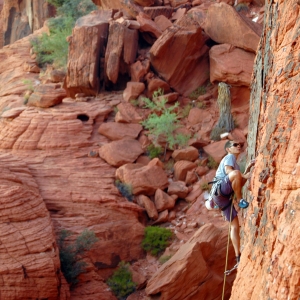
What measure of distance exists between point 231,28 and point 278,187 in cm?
1072

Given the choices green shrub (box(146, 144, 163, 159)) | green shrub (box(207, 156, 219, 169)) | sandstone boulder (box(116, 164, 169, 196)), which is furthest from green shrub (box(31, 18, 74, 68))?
green shrub (box(207, 156, 219, 169))

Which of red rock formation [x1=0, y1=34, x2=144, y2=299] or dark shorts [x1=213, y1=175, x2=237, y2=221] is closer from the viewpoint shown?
dark shorts [x1=213, y1=175, x2=237, y2=221]

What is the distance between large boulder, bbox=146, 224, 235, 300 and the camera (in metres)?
9.61

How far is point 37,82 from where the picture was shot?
57.7 ft

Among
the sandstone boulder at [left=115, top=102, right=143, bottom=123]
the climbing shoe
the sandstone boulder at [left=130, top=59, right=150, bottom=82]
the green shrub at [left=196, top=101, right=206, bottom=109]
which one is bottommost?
the sandstone boulder at [left=115, top=102, right=143, bottom=123]

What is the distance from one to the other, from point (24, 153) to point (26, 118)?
1150 millimetres

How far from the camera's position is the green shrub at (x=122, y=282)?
10.7 meters

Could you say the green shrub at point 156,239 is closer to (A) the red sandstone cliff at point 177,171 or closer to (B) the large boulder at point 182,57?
(A) the red sandstone cliff at point 177,171

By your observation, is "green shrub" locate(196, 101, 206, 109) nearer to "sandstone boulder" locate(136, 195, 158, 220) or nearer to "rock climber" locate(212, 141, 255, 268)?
"sandstone boulder" locate(136, 195, 158, 220)

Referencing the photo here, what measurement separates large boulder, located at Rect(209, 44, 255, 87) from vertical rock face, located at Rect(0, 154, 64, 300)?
6842 millimetres

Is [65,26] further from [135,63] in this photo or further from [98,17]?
[135,63]

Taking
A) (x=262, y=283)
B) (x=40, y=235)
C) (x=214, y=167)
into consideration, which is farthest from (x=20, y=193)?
(x=262, y=283)

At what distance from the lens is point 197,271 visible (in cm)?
972

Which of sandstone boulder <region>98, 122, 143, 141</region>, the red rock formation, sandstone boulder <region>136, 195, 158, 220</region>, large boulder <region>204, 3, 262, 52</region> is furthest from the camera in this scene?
large boulder <region>204, 3, 262, 52</region>
